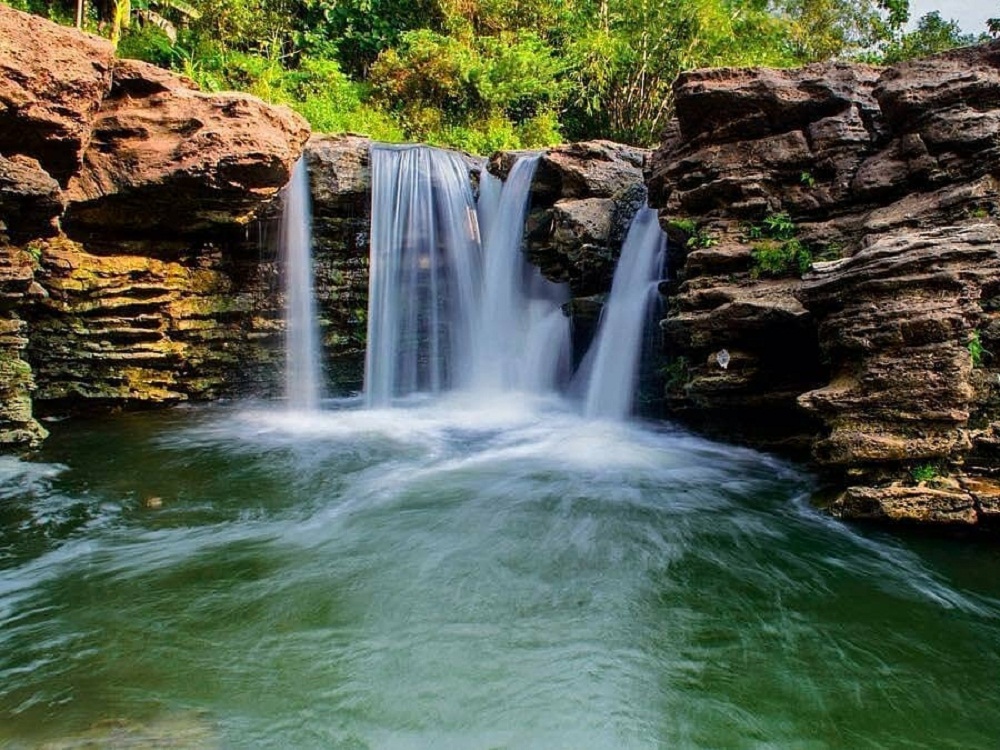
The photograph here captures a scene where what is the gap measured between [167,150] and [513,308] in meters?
6.40

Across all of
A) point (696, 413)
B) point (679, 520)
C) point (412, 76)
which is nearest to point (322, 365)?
point (696, 413)

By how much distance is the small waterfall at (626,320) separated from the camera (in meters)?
9.90

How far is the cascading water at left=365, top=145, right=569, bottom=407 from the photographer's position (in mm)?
11805

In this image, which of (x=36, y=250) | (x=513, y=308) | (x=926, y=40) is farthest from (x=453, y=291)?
(x=926, y=40)

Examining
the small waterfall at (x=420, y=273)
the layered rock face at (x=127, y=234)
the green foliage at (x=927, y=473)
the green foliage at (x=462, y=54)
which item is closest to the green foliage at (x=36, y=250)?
the layered rock face at (x=127, y=234)

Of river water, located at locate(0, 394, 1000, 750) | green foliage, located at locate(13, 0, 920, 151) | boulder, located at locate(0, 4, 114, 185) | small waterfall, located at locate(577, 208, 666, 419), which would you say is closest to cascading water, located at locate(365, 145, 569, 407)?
small waterfall, located at locate(577, 208, 666, 419)

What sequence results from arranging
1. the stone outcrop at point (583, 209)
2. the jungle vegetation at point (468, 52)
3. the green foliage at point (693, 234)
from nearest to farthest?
1. the green foliage at point (693, 234)
2. the stone outcrop at point (583, 209)
3. the jungle vegetation at point (468, 52)

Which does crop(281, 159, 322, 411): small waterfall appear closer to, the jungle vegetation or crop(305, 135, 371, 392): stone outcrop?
crop(305, 135, 371, 392): stone outcrop

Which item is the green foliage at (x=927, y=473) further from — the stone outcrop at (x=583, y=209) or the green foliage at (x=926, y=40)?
the green foliage at (x=926, y=40)

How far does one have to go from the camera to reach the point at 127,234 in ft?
32.4

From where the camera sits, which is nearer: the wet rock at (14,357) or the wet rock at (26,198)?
the wet rock at (26,198)

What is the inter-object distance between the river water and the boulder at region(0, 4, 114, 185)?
12.3 feet

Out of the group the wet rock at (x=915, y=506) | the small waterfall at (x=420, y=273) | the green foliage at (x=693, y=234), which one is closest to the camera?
the wet rock at (x=915, y=506)

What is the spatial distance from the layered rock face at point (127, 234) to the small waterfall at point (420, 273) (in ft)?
6.08
